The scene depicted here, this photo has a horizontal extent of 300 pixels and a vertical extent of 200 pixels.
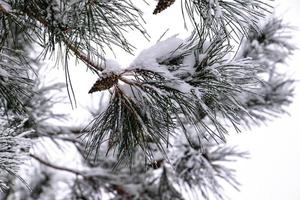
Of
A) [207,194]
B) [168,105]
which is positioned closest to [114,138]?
[168,105]

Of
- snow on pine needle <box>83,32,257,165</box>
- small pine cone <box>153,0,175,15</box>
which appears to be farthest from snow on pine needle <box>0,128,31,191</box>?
small pine cone <box>153,0,175,15</box>

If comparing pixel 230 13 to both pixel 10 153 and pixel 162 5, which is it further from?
pixel 10 153

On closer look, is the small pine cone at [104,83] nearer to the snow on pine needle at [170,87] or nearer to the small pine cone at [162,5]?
the snow on pine needle at [170,87]

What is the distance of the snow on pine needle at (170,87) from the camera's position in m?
1.28

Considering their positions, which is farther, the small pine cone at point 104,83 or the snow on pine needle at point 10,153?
the snow on pine needle at point 10,153

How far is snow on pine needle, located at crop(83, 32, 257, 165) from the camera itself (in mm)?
1277

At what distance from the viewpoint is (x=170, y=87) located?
128 cm

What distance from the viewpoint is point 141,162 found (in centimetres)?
339

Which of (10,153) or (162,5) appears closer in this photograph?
(162,5)

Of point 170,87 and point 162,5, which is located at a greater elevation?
point 162,5

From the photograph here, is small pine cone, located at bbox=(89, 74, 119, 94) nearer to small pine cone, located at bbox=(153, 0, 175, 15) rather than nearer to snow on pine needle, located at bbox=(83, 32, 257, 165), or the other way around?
snow on pine needle, located at bbox=(83, 32, 257, 165)

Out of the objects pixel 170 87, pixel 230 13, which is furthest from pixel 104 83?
pixel 230 13

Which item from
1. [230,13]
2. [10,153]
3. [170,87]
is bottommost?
[10,153]

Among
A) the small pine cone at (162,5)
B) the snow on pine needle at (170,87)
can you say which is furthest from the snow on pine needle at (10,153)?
the small pine cone at (162,5)
